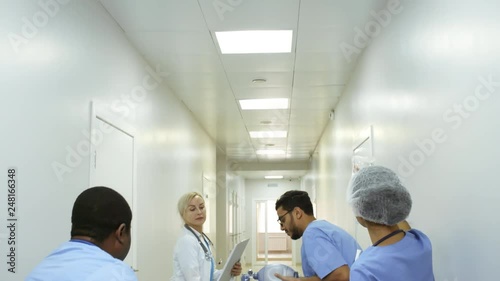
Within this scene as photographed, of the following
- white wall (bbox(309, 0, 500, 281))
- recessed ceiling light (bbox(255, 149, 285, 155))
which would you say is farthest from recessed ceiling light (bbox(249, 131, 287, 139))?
white wall (bbox(309, 0, 500, 281))

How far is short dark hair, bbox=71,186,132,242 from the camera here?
1.46 metres

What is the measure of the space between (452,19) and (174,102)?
3.96m

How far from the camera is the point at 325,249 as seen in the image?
247 cm

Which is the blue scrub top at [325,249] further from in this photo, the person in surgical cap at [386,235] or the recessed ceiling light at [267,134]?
the recessed ceiling light at [267,134]

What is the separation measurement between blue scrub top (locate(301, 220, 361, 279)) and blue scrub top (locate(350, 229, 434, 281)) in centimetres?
69

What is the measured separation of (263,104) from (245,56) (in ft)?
6.55

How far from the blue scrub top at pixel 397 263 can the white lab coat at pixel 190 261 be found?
1.38m

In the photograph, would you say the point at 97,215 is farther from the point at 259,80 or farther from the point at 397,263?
the point at 259,80

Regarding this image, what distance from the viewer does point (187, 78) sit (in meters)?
5.04

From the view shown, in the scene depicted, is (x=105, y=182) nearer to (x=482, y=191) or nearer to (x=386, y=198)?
(x=386, y=198)

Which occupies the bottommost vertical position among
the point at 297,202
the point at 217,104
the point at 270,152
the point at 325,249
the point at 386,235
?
the point at 325,249

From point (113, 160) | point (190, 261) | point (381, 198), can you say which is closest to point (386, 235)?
point (381, 198)

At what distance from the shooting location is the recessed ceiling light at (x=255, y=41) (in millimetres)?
3842

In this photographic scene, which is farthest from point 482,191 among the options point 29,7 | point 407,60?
point 29,7
